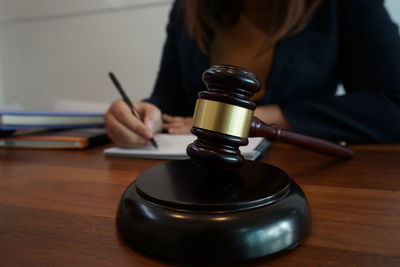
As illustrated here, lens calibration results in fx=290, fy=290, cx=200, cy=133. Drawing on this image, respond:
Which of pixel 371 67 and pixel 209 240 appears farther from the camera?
pixel 371 67

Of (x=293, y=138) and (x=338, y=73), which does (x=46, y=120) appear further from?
(x=338, y=73)

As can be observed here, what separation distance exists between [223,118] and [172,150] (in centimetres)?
34

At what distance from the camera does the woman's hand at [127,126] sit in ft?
2.20

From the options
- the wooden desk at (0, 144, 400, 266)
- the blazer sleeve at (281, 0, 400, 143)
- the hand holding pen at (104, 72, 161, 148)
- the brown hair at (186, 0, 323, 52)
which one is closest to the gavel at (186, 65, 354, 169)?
the wooden desk at (0, 144, 400, 266)

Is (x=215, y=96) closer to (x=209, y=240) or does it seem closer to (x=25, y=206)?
(x=209, y=240)

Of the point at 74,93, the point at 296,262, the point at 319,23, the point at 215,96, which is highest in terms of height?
the point at 319,23

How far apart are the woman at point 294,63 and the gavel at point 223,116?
0.36 m

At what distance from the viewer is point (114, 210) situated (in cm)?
35

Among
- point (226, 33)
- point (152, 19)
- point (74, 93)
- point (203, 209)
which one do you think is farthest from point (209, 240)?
point (74, 93)

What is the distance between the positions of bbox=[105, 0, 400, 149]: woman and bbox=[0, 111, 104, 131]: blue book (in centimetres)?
21

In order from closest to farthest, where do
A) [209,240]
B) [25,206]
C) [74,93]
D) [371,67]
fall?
[209,240], [25,206], [371,67], [74,93]

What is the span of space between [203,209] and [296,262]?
0.09m

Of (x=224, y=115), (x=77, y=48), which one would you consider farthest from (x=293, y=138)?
(x=77, y=48)

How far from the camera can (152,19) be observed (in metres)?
1.93
